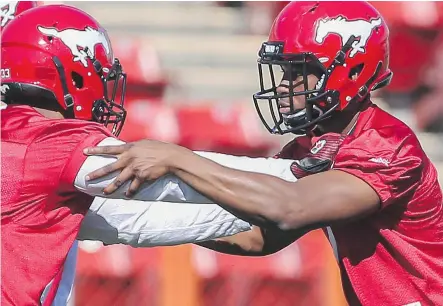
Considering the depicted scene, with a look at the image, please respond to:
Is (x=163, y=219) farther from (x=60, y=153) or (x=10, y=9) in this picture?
(x=10, y=9)

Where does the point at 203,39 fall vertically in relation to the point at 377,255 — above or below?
below

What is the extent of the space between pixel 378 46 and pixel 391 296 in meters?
0.88

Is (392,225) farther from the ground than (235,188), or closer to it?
closer to it

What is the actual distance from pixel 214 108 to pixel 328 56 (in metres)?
4.09

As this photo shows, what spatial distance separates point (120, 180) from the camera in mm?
3240

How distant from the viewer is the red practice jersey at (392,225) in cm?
341

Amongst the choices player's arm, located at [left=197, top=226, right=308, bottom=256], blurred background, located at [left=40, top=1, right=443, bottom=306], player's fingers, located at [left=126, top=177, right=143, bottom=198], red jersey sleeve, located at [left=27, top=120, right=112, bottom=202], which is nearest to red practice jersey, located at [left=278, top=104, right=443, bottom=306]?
player's arm, located at [left=197, top=226, right=308, bottom=256]

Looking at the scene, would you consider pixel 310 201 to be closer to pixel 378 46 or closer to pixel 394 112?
pixel 378 46

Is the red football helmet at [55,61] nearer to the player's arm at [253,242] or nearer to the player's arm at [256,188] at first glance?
the player's arm at [256,188]

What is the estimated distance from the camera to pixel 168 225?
354 cm

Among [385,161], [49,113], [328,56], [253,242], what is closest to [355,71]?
[328,56]

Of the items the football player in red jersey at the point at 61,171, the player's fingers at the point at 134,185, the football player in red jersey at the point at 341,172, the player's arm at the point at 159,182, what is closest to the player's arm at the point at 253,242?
the football player in red jersey at the point at 341,172

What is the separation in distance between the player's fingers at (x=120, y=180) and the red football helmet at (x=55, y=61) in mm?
427

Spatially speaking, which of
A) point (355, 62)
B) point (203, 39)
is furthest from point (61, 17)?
point (203, 39)
